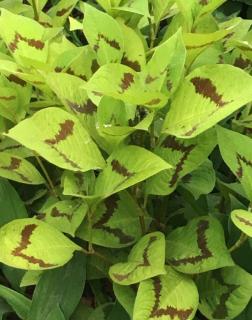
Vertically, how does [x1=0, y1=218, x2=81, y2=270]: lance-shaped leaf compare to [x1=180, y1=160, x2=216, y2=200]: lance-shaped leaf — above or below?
below

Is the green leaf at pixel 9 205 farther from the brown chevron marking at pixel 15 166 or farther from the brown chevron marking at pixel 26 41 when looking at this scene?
the brown chevron marking at pixel 26 41

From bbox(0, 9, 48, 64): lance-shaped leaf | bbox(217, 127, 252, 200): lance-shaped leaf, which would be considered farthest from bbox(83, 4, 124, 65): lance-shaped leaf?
bbox(217, 127, 252, 200): lance-shaped leaf

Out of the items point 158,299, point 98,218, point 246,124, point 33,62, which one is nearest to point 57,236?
point 98,218

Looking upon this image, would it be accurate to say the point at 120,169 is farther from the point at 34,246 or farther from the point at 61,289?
the point at 61,289

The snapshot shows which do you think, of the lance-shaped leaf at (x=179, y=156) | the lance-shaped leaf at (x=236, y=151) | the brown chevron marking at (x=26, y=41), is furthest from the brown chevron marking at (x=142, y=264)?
the brown chevron marking at (x=26, y=41)

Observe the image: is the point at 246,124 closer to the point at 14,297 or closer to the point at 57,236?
the point at 57,236

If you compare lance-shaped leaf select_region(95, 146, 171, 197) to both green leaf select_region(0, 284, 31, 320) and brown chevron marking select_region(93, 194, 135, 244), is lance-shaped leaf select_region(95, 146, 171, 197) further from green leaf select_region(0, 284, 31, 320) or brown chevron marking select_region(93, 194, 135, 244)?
green leaf select_region(0, 284, 31, 320)
